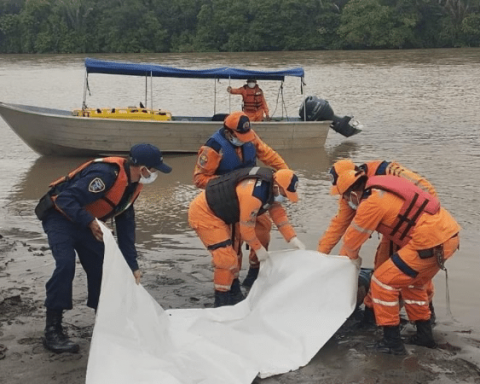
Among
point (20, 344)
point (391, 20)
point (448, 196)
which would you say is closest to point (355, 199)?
point (20, 344)

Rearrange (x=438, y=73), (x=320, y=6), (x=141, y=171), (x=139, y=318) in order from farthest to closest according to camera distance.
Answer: (x=320, y=6)
(x=438, y=73)
(x=141, y=171)
(x=139, y=318)

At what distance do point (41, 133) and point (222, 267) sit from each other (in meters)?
9.41

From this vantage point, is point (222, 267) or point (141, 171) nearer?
point (141, 171)

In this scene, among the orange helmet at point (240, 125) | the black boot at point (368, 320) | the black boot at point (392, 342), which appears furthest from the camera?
the orange helmet at point (240, 125)

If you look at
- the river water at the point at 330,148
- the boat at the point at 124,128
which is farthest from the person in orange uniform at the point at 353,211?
the boat at the point at 124,128

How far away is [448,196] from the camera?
10.4 m

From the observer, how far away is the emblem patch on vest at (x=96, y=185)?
15.7ft

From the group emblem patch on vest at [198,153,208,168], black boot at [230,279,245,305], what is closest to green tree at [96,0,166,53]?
emblem patch on vest at [198,153,208,168]

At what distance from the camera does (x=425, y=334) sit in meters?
5.07

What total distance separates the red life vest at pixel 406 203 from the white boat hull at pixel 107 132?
29.8 feet

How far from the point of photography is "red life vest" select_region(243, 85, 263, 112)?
14.4 meters

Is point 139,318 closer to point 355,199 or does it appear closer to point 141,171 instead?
point 141,171

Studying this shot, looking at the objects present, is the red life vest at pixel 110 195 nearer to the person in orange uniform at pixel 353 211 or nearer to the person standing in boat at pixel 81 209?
the person standing in boat at pixel 81 209

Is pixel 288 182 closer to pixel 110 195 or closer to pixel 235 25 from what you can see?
pixel 110 195
